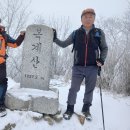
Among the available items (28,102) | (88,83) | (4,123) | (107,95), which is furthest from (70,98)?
(107,95)

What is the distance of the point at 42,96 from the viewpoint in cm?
491

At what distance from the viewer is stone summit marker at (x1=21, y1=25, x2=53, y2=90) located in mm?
5383

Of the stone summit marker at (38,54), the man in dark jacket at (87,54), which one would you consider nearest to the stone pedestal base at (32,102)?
the man in dark jacket at (87,54)

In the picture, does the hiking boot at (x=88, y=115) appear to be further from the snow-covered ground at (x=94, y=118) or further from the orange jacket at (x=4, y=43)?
the orange jacket at (x=4, y=43)

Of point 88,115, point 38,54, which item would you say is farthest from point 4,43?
point 88,115

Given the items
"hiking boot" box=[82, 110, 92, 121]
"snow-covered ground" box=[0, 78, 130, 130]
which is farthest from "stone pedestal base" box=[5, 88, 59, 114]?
"hiking boot" box=[82, 110, 92, 121]

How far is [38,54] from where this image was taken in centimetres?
539

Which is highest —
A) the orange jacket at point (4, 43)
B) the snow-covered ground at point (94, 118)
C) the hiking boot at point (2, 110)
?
the orange jacket at point (4, 43)

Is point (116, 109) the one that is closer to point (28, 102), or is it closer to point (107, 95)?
point (107, 95)

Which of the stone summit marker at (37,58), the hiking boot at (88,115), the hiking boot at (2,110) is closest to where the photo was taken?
the hiking boot at (2,110)

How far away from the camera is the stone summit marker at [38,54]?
5.38 meters

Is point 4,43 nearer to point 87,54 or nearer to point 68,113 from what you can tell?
point 87,54

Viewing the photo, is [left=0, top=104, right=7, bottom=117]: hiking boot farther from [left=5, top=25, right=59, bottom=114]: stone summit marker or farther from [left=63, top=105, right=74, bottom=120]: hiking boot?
[left=63, top=105, right=74, bottom=120]: hiking boot

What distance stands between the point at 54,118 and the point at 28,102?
1.92ft
